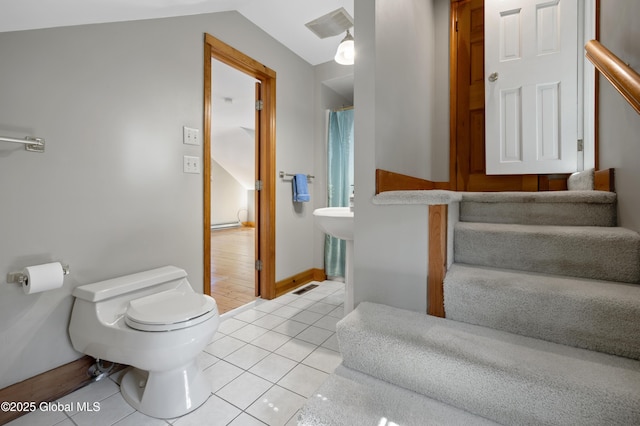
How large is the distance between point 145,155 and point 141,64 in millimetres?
522

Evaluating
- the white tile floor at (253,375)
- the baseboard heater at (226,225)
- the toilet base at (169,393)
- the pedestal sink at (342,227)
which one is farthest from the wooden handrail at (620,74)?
the baseboard heater at (226,225)

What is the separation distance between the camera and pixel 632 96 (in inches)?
32.6

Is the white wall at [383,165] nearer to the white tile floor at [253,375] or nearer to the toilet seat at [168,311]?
the white tile floor at [253,375]

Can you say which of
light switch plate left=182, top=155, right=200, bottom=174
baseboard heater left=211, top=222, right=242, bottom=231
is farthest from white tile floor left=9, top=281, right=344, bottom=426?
baseboard heater left=211, top=222, right=242, bottom=231

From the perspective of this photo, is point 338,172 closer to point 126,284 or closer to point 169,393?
point 126,284

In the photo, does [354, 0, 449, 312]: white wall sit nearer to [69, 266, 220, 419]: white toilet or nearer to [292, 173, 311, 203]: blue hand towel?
[69, 266, 220, 419]: white toilet

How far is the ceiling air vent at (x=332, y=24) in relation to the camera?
2.25 meters

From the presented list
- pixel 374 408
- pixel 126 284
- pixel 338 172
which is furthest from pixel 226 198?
pixel 374 408

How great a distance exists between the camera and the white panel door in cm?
194

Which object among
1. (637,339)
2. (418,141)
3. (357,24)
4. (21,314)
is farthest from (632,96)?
(21,314)

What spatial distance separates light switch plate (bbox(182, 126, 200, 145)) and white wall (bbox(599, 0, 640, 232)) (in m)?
2.23

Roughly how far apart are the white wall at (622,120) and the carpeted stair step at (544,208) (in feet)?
0.20

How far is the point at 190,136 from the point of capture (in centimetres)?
189

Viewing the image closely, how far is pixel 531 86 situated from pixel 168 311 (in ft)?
8.97
